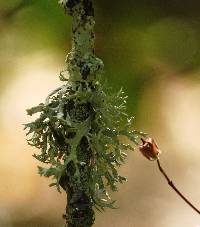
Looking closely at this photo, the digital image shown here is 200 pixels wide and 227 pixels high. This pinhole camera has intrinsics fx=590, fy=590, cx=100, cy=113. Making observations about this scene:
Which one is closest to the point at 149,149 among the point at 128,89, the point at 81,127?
the point at 81,127

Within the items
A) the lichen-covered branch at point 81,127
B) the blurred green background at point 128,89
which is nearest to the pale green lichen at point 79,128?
the lichen-covered branch at point 81,127

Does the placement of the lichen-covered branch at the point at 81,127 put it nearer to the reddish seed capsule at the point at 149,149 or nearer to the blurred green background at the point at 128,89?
the reddish seed capsule at the point at 149,149

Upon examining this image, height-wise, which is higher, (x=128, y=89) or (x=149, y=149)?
(x=128, y=89)

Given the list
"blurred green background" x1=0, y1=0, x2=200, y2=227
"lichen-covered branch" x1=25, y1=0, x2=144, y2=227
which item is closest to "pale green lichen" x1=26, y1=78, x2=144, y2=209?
"lichen-covered branch" x1=25, y1=0, x2=144, y2=227

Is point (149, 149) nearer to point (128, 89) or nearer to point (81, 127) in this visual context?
point (81, 127)

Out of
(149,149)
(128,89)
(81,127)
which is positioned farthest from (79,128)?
(128,89)

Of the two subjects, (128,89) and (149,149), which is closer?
(149,149)

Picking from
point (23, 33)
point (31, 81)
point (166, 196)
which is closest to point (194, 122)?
point (166, 196)
